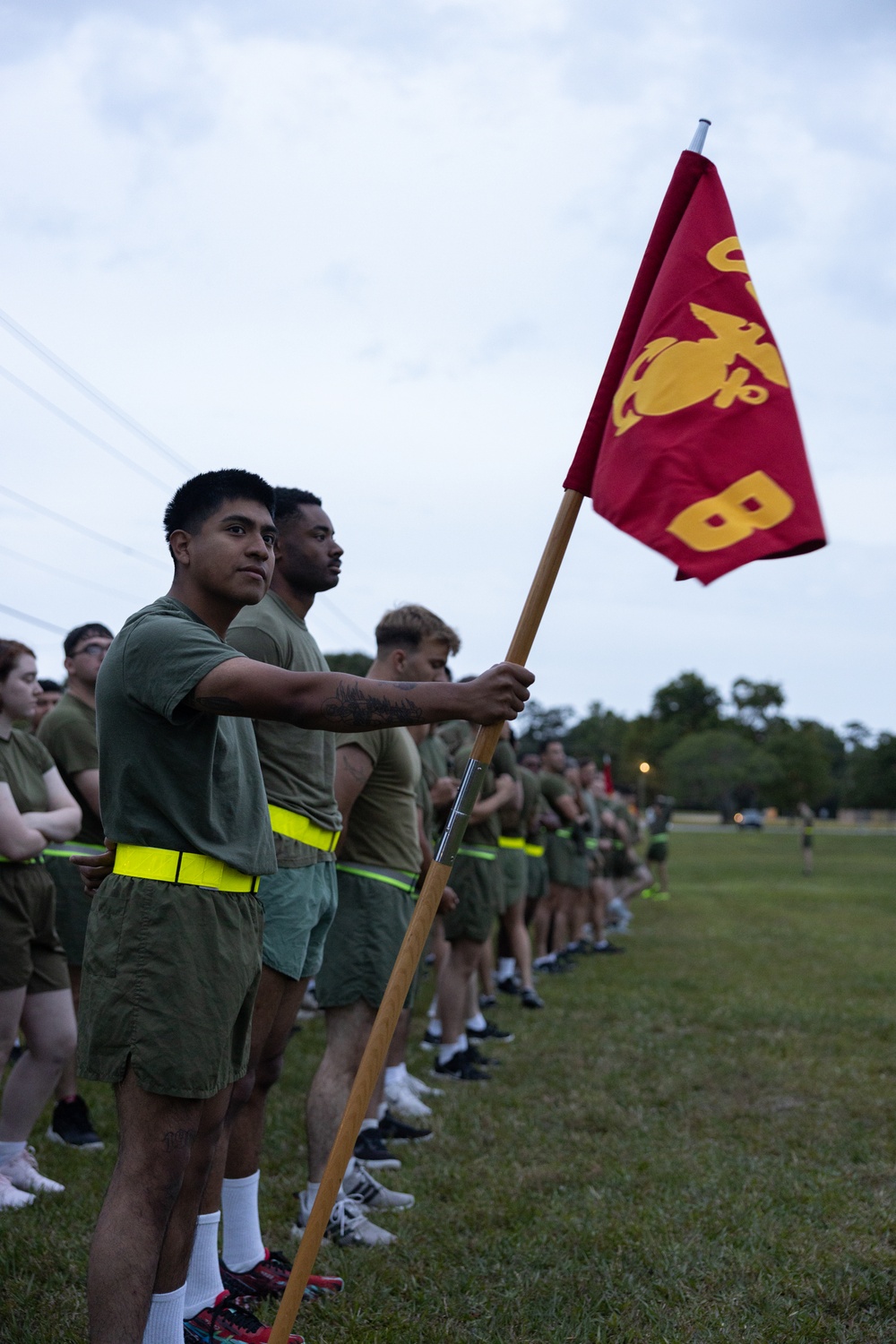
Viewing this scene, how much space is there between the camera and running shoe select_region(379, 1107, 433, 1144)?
5.92 meters

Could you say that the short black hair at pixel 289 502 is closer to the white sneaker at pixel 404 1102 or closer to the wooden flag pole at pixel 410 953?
the wooden flag pole at pixel 410 953

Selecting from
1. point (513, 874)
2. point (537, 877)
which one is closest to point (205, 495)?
point (513, 874)

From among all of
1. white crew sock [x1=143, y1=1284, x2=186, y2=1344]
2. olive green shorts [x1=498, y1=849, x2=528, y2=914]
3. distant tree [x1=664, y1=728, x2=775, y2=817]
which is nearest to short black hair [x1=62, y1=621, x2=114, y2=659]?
white crew sock [x1=143, y1=1284, x2=186, y2=1344]

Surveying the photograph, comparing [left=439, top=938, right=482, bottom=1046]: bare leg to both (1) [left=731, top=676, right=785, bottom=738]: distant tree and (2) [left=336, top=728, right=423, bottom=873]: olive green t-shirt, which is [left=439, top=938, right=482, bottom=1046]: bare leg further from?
(1) [left=731, top=676, right=785, bottom=738]: distant tree

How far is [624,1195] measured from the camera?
4949 millimetres

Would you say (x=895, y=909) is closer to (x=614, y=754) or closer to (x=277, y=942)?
(x=277, y=942)

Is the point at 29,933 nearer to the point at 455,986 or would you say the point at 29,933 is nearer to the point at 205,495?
the point at 205,495

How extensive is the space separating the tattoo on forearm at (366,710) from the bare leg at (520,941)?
8.19 meters

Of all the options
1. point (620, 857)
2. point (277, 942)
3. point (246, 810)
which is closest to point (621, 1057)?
point (277, 942)

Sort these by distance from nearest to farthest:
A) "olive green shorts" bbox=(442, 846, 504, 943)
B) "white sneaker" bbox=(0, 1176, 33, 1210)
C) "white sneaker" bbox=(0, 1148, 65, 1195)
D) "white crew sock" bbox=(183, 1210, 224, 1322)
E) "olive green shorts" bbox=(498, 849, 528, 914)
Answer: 1. "white crew sock" bbox=(183, 1210, 224, 1322)
2. "white sneaker" bbox=(0, 1176, 33, 1210)
3. "white sneaker" bbox=(0, 1148, 65, 1195)
4. "olive green shorts" bbox=(442, 846, 504, 943)
5. "olive green shorts" bbox=(498, 849, 528, 914)

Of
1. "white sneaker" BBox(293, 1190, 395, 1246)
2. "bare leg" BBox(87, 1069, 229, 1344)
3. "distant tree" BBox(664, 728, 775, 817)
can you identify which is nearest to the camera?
"bare leg" BBox(87, 1069, 229, 1344)

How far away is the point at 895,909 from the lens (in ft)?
68.0

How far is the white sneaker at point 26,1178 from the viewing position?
487 cm

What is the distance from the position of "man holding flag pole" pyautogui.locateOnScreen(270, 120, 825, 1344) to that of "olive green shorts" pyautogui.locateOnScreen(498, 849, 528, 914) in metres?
7.30
